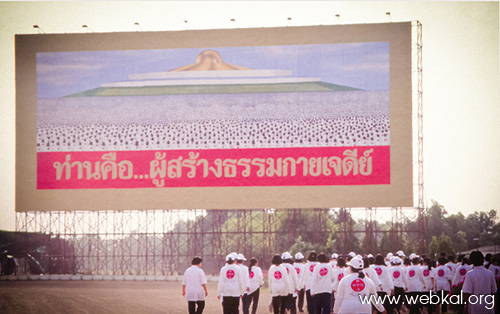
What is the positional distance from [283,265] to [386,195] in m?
9.82

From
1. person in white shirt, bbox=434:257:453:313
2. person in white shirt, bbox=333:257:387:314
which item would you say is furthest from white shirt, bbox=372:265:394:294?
person in white shirt, bbox=333:257:387:314

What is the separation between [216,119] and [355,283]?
16.2 metres

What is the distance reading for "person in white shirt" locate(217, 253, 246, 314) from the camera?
47.9 feet

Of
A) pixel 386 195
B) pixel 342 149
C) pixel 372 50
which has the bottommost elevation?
pixel 386 195

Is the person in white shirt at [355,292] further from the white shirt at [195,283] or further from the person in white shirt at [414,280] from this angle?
the person in white shirt at [414,280]

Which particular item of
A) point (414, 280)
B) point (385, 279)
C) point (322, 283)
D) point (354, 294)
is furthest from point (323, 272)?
point (354, 294)

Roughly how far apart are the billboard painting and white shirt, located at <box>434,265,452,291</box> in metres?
6.99

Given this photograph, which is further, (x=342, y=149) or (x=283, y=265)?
(x=342, y=149)

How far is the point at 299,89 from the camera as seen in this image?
84.6ft

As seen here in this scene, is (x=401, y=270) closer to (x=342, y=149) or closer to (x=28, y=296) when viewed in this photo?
(x=342, y=149)

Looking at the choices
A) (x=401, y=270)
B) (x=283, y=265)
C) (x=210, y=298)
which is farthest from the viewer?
(x=210, y=298)

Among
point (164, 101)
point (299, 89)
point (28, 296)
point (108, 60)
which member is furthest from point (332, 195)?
point (28, 296)

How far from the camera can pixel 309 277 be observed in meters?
16.4

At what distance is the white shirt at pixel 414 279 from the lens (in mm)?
17234
